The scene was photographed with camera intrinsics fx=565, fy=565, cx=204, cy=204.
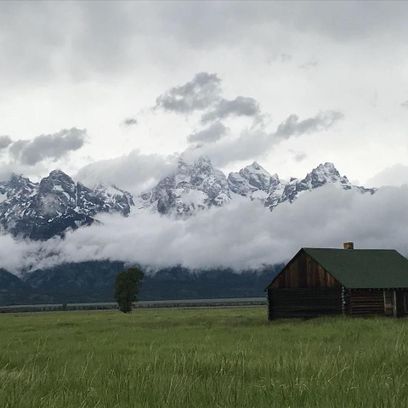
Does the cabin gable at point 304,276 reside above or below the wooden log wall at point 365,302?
above

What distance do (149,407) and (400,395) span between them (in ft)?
7.85

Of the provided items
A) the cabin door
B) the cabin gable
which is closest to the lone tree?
the cabin gable

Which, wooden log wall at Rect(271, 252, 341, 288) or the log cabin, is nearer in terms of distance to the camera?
the log cabin

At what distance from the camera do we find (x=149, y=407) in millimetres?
5344

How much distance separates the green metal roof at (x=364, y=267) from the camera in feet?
164

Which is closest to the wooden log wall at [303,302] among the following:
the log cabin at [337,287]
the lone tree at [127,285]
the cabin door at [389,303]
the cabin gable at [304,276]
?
the log cabin at [337,287]

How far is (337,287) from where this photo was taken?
49.1 meters

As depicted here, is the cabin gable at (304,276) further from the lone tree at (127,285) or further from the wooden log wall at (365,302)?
the lone tree at (127,285)

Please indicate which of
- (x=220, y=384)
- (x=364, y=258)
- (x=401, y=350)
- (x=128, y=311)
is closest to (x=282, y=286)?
(x=364, y=258)

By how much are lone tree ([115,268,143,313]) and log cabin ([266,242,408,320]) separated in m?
50.4

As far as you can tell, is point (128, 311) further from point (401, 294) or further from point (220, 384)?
point (220, 384)

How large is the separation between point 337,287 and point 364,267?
617cm

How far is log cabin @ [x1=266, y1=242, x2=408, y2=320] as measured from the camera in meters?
49.0

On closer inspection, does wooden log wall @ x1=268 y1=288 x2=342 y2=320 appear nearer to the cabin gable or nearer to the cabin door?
the cabin gable
